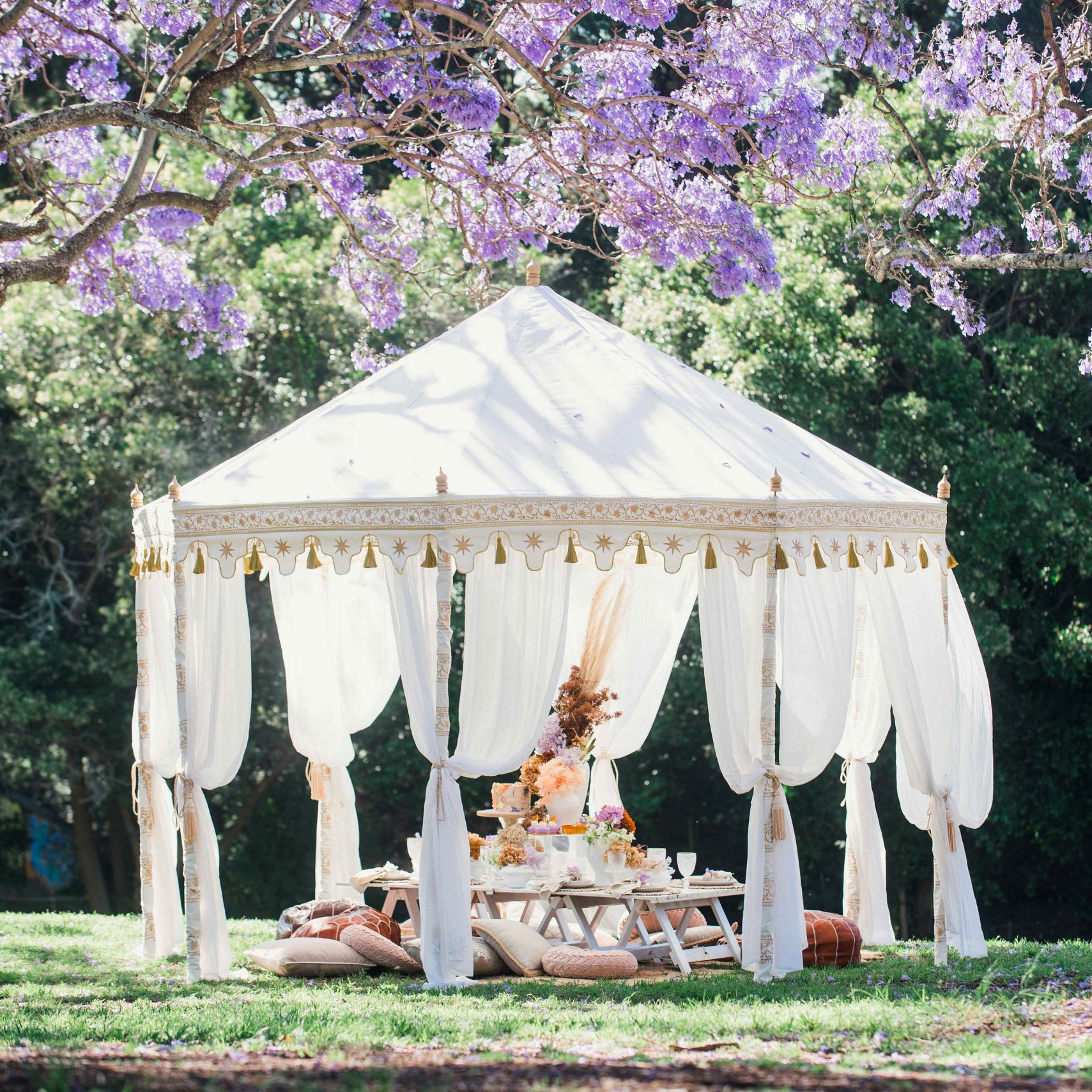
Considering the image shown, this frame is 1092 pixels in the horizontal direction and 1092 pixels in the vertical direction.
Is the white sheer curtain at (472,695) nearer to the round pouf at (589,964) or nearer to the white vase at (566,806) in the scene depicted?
the round pouf at (589,964)

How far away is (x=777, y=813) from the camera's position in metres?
7.08

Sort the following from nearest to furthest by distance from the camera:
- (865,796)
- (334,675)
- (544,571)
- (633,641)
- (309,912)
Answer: (544,571) → (309,912) → (865,796) → (334,675) → (633,641)

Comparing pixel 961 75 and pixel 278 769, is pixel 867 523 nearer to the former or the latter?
pixel 961 75

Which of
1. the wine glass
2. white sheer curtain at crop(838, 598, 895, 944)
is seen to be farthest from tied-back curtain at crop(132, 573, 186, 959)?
white sheer curtain at crop(838, 598, 895, 944)

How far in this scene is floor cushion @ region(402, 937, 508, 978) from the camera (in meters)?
7.11

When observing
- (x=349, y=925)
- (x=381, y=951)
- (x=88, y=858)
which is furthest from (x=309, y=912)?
(x=88, y=858)

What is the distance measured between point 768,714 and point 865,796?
68.8 inches

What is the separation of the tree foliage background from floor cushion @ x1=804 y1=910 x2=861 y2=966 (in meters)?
4.86

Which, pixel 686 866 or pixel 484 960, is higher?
pixel 686 866

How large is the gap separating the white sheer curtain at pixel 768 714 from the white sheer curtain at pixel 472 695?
2.45 feet

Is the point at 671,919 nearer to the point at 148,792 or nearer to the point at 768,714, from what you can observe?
the point at 768,714

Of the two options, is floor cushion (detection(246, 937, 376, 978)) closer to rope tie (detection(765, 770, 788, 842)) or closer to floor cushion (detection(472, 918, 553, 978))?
floor cushion (detection(472, 918, 553, 978))

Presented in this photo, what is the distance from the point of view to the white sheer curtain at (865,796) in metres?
8.50

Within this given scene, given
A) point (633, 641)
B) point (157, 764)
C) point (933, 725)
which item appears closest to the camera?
point (933, 725)
